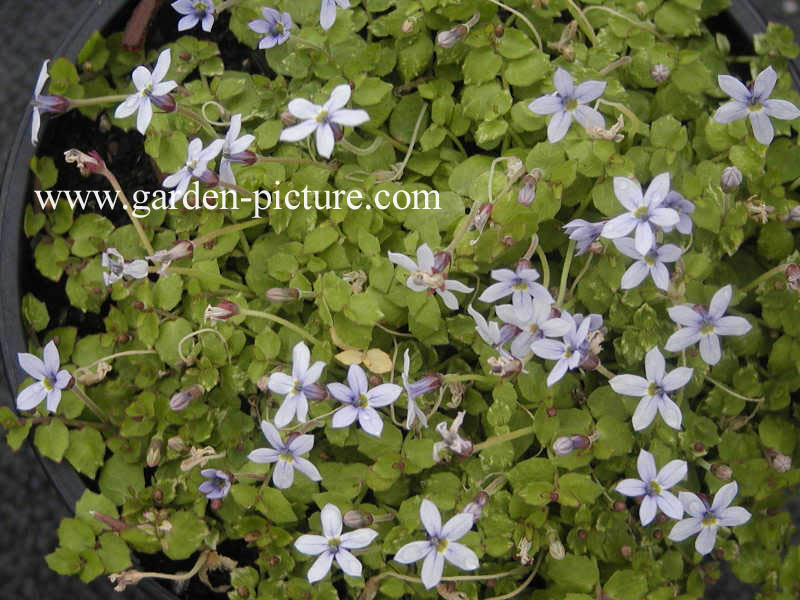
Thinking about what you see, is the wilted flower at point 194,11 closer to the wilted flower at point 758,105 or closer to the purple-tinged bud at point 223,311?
the purple-tinged bud at point 223,311

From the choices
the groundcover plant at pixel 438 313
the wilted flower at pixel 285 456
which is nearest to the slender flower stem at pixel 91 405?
the groundcover plant at pixel 438 313

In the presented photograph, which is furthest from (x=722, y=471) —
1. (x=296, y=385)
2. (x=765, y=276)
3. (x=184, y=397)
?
(x=184, y=397)

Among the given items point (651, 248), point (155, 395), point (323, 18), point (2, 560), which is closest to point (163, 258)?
point (155, 395)

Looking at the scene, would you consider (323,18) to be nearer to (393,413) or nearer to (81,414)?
(393,413)

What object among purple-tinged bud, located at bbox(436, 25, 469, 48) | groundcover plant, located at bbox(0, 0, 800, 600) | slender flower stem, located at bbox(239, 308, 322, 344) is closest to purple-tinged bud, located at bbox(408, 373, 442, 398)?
groundcover plant, located at bbox(0, 0, 800, 600)

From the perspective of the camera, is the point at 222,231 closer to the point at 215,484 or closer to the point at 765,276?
the point at 215,484

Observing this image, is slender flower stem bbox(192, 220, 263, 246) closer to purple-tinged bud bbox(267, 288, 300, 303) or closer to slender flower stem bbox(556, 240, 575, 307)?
purple-tinged bud bbox(267, 288, 300, 303)
